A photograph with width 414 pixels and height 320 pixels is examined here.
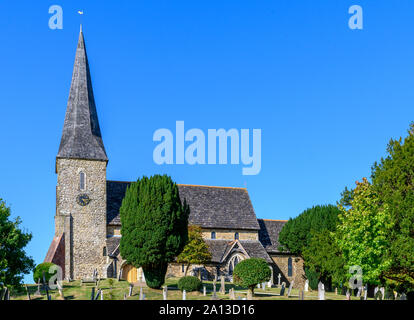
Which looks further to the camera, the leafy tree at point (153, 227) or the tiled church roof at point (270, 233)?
the tiled church roof at point (270, 233)

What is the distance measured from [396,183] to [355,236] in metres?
6.11

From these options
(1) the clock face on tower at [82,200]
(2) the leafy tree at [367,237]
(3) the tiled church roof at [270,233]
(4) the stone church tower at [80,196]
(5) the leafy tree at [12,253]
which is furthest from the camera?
(3) the tiled church roof at [270,233]

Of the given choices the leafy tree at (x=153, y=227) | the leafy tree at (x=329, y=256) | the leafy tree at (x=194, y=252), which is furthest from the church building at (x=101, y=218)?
the leafy tree at (x=329, y=256)

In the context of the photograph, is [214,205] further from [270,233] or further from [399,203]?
[399,203]

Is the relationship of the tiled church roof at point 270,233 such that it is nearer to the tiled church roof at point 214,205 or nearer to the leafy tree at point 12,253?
the tiled church roof at point 214,205

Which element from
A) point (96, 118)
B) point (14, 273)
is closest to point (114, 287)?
point (14, 273)

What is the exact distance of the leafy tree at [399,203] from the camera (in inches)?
1448

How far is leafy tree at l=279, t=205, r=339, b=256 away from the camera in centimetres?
5730

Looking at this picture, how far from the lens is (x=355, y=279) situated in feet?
125

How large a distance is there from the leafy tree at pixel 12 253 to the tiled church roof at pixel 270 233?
96.4 feet

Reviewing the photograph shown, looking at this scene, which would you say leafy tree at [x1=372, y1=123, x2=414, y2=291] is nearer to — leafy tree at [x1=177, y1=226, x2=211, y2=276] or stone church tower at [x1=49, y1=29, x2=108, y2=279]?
leafy tree at [x1=177, y1=226, x2=211, y2=276]

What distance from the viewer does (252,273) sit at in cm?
4078

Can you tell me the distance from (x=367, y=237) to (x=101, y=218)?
28933 mm

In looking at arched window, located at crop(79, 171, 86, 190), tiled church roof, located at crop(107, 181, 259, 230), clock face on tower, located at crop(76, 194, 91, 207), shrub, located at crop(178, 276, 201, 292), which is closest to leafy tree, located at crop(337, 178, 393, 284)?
shrub, located at crop(178, 276, 201, 292)
